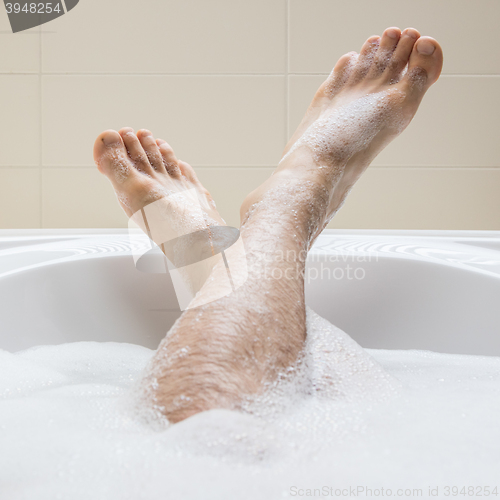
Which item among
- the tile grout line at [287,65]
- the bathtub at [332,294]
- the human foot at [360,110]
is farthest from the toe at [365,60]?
the tile grout line at [287,65]

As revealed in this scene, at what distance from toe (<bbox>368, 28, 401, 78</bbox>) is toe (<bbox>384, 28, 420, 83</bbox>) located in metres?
0.02

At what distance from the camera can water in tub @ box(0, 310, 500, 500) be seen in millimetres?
226

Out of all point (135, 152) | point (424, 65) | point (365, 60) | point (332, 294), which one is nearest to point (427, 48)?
point (424, 65)

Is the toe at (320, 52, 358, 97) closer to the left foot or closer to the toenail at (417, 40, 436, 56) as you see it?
the toenail at (417, 40, 436, 56)

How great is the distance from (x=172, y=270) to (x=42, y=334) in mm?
245

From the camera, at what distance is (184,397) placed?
0.32 meters

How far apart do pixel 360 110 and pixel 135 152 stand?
0.50 meters

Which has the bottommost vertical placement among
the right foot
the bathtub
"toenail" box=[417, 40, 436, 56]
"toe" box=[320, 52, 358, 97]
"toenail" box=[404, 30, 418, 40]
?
the bathtub

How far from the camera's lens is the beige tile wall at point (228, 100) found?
140cm

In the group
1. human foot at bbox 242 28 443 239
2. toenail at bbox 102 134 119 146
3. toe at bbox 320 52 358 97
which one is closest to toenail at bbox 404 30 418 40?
human foot at bbox 242 28 443 239

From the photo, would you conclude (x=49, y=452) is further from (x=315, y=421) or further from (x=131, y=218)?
(x=131, y=218)

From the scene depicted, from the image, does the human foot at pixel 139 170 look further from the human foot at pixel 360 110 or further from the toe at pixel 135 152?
the human foot at pixel 360 110

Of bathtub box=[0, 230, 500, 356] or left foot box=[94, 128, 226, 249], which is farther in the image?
left foot box=[94, 128, 226, 249]

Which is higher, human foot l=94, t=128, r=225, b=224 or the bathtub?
human foot l=94, t=128, r=225, b=224
